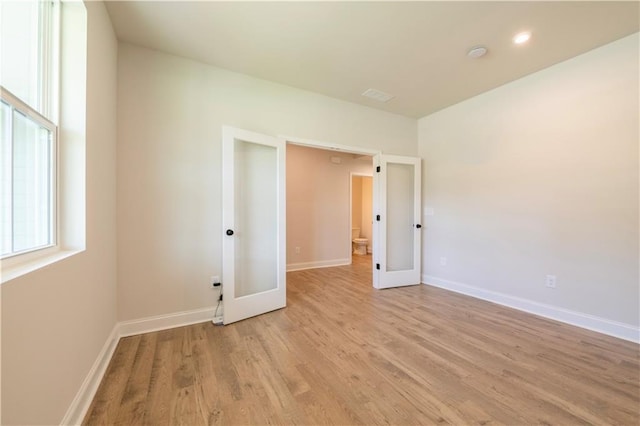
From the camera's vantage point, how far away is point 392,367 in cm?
184

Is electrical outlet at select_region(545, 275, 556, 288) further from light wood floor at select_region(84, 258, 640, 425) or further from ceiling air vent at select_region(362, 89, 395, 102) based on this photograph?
ceiling air vent at select_region(362, 89, 395, 102)

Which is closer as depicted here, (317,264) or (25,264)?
(25,264)

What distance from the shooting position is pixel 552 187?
9.00 ft

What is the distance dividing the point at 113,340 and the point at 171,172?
1.56 m

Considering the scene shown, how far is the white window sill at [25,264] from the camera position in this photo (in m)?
0.91

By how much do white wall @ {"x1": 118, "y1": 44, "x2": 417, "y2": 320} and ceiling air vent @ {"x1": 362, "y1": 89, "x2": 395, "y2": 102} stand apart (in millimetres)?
1441

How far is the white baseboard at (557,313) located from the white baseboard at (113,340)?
11.2 feet

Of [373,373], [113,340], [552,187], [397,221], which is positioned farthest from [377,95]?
[113,340]

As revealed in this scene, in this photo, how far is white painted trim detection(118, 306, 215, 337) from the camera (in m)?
2.28

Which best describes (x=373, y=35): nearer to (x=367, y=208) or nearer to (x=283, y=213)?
(x=283, y=213)

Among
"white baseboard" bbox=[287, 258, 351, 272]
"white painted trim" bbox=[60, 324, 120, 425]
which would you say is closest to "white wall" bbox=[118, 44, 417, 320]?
"white painted trim" bbox=[60, 324, 120, 425]

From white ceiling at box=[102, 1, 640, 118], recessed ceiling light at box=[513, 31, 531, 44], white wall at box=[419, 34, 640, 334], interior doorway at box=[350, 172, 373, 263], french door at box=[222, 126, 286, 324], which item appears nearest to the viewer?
white ceiling at box=[102, 1, 640, 118]

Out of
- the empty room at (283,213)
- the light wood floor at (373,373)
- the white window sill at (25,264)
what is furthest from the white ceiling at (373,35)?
the light wood floor at (373,373)

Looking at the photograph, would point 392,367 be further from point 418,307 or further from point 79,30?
point 79,30
